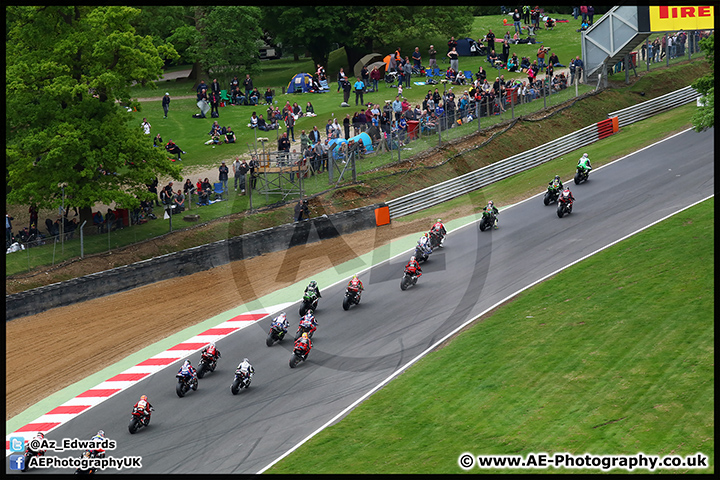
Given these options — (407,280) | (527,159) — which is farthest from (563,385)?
(527,159)

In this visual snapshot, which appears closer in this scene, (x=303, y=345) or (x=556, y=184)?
(x=303, y=345)

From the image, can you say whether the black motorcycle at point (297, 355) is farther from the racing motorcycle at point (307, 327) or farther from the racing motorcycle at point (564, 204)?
the racing motorcycle at point (564, 204)

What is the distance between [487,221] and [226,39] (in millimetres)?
28753

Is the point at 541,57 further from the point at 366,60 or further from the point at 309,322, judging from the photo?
the point at 309,322

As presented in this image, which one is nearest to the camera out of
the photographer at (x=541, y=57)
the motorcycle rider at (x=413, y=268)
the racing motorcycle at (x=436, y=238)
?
the motorcycle rider at (x=413, y=268)

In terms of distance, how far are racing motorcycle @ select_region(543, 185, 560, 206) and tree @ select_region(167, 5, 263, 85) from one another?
27.4 m

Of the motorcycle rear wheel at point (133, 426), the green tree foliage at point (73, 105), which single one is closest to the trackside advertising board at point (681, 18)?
the green tree foliage at point (73, 105)

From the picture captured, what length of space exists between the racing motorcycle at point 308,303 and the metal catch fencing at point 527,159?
408 inches

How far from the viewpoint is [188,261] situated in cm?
3059

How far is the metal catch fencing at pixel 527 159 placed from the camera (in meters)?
35.9

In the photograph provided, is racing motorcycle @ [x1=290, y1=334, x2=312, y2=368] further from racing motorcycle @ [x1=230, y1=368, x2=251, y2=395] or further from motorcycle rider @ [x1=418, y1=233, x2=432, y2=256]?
motorcycle rider @ [x1=418, y1=233, x2=432, y2=256]

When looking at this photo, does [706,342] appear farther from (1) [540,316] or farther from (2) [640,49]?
(2) [640,49]
